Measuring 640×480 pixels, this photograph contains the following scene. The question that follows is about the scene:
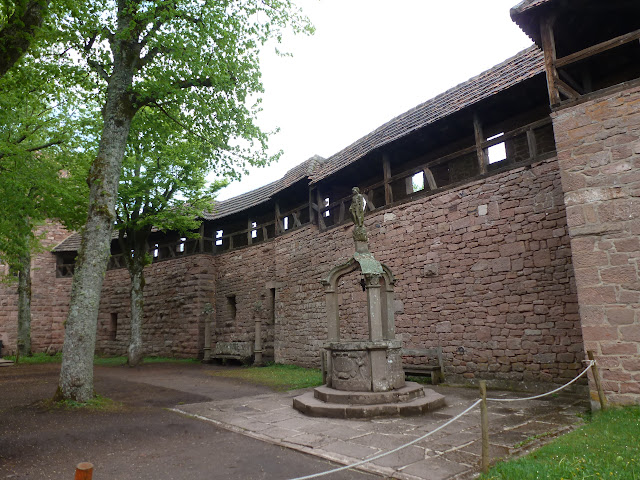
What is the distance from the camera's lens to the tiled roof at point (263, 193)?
1447 centimetres

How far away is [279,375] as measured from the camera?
11.7 m

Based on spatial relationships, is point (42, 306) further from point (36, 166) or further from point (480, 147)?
point (480, 147)

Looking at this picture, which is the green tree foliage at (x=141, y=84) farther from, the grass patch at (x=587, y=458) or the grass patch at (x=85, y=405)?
the grass patch at (x=587, y=458)

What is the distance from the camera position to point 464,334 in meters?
9.25

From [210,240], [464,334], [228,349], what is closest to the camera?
[464,334]

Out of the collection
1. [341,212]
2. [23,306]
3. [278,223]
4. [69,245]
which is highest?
[69,245]

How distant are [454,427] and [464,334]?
4255 millimetres

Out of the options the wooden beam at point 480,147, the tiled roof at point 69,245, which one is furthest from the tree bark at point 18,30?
the tiled roof at point 69,245

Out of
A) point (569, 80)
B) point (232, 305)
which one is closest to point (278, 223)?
point (232, 305)

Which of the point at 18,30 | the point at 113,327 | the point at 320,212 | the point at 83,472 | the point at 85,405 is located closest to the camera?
the point at 83,472

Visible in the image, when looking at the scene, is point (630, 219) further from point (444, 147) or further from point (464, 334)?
point (444, 147)

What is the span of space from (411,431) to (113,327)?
19865mm

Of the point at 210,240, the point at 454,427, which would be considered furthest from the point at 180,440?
the point at 210,240

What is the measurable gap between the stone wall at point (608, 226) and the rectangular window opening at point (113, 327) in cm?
2069
